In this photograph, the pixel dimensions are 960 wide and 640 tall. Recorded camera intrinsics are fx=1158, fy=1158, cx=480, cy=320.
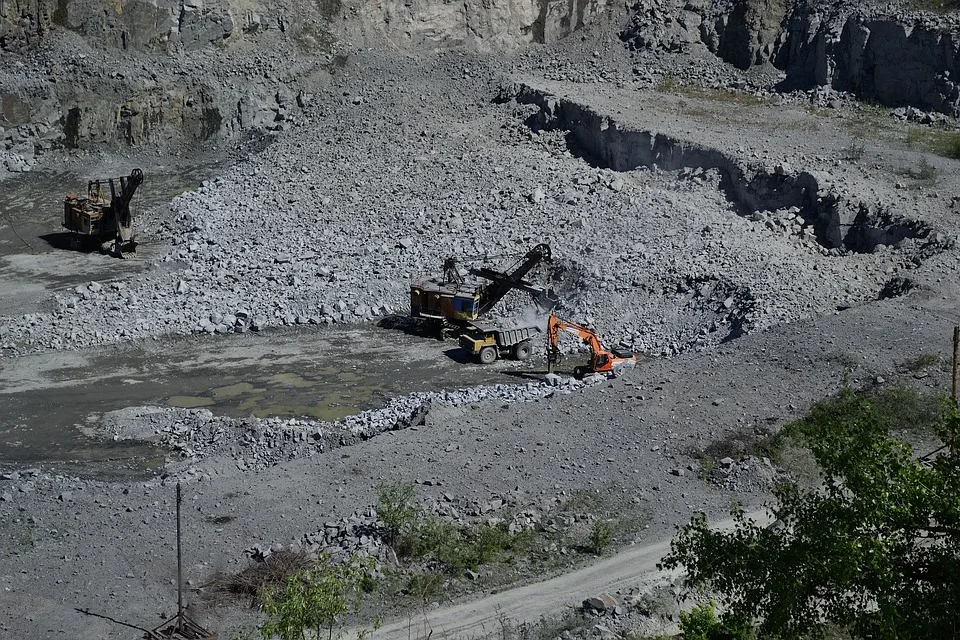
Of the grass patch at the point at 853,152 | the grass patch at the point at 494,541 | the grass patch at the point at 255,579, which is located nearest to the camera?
the grass patch at the point at 255,579

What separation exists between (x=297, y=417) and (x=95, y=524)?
715cm

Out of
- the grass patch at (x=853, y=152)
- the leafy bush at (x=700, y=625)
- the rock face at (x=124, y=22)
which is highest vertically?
the rock face at (x=124, y=22)

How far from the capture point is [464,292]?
100 ft

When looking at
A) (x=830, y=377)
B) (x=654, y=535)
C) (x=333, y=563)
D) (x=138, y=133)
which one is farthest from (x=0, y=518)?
(x=138, y=133)

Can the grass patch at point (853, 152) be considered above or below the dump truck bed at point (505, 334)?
above

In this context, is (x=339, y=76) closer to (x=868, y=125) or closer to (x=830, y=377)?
(x=868, y=125)

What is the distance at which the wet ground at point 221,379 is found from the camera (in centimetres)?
2527

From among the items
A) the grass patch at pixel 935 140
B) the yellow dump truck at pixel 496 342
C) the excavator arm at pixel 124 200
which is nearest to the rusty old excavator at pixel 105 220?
the excavator arm at pixel 124 200

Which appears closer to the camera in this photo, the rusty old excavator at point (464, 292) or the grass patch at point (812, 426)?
the grass patch at point (812, 426)

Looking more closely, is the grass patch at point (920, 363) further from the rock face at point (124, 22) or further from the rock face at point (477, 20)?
the rock face at point (124, 22)

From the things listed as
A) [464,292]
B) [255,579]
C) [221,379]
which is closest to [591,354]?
[464,292]

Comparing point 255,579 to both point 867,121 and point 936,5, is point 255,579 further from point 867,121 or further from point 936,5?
point 936,5

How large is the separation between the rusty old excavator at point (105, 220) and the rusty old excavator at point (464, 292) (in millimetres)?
10394

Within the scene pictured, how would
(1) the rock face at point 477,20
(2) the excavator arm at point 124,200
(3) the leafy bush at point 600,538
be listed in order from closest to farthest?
(3) the leafy bush at point 600,538 < (2) the excavator arm at point 124,200 < (1) the rock face at point 477,20
